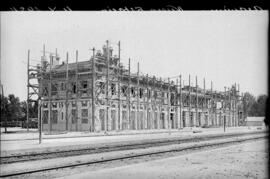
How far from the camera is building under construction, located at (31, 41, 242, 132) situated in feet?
133

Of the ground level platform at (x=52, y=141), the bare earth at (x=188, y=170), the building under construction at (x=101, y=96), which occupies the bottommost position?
the ground level platform at (x=52, y=141)

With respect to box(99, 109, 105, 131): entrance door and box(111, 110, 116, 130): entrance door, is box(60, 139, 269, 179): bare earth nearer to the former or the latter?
box(99, 109, 105, 131): entrance door

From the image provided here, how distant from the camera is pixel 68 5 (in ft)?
20.3

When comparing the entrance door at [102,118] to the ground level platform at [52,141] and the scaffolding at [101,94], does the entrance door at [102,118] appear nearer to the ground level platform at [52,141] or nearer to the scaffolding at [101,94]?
the scaffolding at [101,94]

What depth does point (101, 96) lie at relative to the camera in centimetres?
4069

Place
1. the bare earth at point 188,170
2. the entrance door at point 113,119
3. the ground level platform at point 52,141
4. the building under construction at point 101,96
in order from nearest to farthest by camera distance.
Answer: the bare earth at point 188,170, the ground level platform at point 52,141, the building under construction at point 101,96, the entrance door at point 113,119

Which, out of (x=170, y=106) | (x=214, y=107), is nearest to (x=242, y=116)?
(x=214, y=107)

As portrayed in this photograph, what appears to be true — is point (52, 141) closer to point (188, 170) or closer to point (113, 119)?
point (188, 170)

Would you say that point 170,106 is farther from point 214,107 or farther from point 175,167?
point 175,167

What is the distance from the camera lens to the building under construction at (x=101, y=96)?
4041 cm

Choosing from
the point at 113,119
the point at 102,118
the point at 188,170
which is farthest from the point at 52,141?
the point at 113,119

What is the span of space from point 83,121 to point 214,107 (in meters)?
34.6

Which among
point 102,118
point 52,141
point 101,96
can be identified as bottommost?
point 52,141

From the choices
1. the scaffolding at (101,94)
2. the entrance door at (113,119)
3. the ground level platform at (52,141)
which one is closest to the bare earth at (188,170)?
the ground level platform at (52,141)
